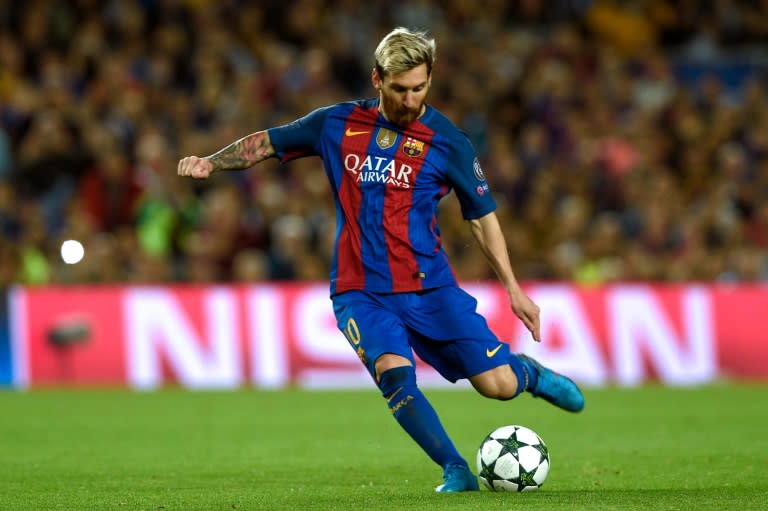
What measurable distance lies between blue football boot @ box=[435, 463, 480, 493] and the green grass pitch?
9cm

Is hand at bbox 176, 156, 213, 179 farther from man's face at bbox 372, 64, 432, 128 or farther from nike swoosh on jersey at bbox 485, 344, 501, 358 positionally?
nike swoosh on jersey at bbox 485, 344, 501, 358

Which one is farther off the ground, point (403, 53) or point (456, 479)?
point (403, 53)

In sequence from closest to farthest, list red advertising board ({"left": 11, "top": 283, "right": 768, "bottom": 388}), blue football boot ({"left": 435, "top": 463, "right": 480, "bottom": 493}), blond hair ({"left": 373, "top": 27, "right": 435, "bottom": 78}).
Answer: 1. blond hair ({"left": 373, "top": 27, "right": 435, "bottom": 78})
2. blue football boot ({"left": 435, "top": 463, "right": 480, "bottom": 493})
3. red advertising board ({"left": 11, "top": 283, "right": 768, "bottom": 388})

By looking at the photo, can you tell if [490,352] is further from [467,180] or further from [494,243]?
[467,180]

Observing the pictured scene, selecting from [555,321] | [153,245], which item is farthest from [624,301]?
[153,245]

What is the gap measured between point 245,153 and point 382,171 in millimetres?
768

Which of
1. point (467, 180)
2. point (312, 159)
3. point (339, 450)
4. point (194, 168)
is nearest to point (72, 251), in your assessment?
point (312, 159)

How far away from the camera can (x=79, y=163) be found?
16.9m

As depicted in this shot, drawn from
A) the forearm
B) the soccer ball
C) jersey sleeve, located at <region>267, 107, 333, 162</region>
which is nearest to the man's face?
jersey sleeve, located at <region>267, 107, 333, 162</region>

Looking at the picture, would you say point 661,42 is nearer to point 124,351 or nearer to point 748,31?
point 748,31

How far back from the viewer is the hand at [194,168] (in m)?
6.86

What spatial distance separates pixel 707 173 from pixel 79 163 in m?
8.96

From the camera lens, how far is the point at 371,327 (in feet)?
22.4

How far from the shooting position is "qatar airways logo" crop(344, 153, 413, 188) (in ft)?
22.9
